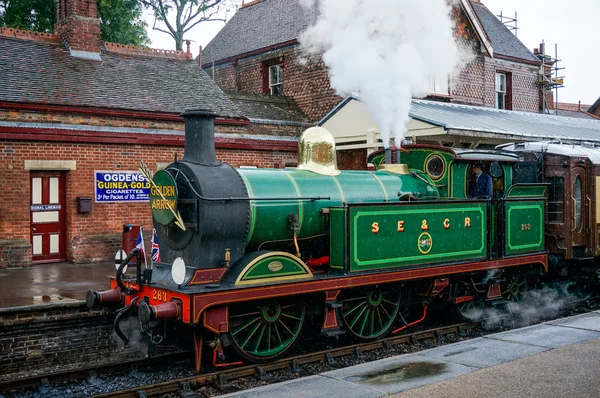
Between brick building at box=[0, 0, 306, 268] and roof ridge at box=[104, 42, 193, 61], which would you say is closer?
brick building at box=[0, 0, 306, 268]

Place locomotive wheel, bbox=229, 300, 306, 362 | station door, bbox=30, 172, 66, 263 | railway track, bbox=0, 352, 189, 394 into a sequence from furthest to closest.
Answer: station door, bbox=30, 172, 66, 263
locomotive wheel, bbox=229, 300, 306, 362
railway track, bbox=0, 352, 189, 394

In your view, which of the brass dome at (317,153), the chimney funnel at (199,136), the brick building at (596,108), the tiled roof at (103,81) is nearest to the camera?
the chimney funnel at (199,136)

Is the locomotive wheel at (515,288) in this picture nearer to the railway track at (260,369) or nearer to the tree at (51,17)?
the railway track at (260,369)

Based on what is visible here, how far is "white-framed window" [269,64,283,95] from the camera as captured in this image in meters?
20.0

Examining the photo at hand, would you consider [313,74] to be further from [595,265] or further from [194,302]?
[194,302]

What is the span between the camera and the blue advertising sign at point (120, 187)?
13.3 meters

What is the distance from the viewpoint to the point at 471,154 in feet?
31.5

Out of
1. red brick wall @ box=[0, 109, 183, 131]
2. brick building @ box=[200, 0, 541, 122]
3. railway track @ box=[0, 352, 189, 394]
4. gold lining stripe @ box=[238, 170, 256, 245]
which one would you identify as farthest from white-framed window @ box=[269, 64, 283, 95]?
railway track @ box=[0, 352, 189, 394]

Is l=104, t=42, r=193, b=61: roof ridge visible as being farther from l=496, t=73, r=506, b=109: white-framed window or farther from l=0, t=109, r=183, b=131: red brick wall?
l=496, t=73, r=506, b=109: white-framed window

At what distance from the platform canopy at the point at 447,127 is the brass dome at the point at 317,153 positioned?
5.34m

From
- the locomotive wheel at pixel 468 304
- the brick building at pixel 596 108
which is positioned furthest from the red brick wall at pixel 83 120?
the brick building at pixel 596 108

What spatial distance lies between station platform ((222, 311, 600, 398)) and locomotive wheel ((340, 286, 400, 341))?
1227 mm

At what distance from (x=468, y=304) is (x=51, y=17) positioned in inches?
777

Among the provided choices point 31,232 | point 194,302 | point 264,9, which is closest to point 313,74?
point 264,9
